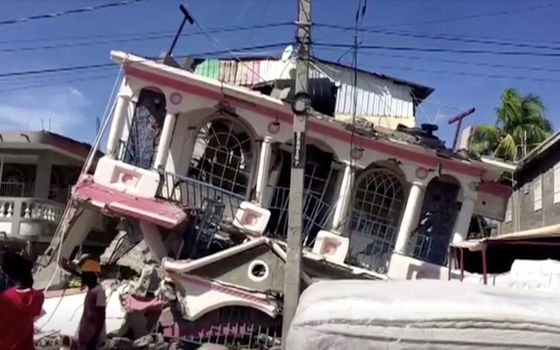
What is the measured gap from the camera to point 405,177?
15477 mm

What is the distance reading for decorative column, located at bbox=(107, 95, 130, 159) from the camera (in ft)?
47.8

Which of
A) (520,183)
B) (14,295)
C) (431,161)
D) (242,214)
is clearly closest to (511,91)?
(520,183)

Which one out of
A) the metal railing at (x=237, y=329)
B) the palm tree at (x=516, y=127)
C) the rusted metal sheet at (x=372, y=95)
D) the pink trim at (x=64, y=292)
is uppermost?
the palm tree at (x=516, y=127)

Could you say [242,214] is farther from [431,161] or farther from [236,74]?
[236,74]

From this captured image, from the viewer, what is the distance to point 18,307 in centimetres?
387

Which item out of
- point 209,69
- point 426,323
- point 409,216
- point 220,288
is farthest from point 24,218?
point 426,323

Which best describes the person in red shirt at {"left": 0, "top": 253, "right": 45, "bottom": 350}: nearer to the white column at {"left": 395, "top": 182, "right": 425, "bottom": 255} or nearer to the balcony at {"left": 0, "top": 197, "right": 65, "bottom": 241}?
the white column at {"left": 395, "top": 182, "right": 425, "bottom": 255}

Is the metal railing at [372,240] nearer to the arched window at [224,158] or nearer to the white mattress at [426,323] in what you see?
the arched window at [224,158]

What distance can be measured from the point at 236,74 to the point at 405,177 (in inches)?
337

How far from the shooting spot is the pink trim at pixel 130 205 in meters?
13.1

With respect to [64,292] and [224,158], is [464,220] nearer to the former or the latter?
[224,158]

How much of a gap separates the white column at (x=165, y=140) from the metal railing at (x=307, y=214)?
2.58 m

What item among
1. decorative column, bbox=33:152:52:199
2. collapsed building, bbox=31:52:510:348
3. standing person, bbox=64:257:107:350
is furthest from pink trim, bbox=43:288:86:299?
decorative column, bbox=33:152:52:199

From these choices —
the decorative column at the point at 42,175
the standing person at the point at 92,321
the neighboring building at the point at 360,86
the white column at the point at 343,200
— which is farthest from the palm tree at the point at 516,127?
the standing person at the point at 92,321
